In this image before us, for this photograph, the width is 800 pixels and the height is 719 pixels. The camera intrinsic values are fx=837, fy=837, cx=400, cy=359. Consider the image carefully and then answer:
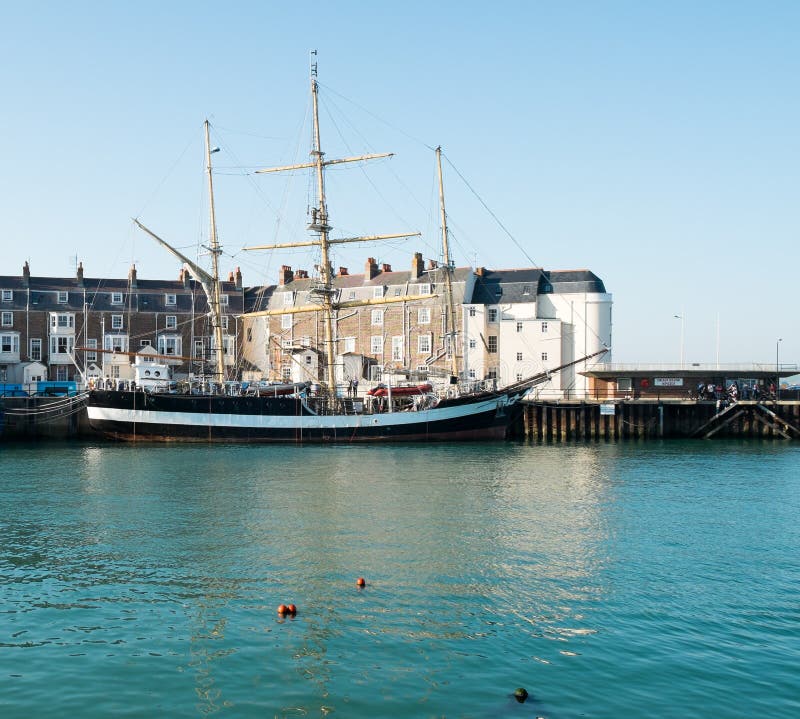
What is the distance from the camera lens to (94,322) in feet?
254

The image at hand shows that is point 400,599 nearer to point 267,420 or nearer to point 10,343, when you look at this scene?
point 267,420

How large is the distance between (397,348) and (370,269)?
8.05 m

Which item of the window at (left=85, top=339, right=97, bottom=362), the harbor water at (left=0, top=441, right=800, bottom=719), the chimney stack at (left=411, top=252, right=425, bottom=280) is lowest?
the harbor water at (left=0, top=441, right=800, bottom=719)

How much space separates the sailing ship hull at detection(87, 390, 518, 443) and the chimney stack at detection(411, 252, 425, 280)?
65.3 feet

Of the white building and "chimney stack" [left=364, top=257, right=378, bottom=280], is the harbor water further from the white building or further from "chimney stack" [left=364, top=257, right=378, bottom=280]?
"chimney stack" [left=364, top=257, right=378, bottom=280]

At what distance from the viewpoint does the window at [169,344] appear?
78.6 m

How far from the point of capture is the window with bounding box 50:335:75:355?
7619 cm

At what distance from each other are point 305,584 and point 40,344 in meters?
65.0

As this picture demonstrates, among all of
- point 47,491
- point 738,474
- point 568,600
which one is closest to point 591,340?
point 738,474

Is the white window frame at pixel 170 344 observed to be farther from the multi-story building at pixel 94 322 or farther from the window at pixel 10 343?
the window at pixel 10 343

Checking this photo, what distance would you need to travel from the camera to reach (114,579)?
19.3 meters

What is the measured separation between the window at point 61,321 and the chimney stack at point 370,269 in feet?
89.2

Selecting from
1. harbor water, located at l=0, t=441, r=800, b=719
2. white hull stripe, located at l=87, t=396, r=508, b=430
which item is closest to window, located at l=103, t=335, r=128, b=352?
white hull stripe, located at l=87, t=396, r=508, b=430

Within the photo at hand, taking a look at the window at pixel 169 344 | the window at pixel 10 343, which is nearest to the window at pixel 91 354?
the window at pixel 169 344
